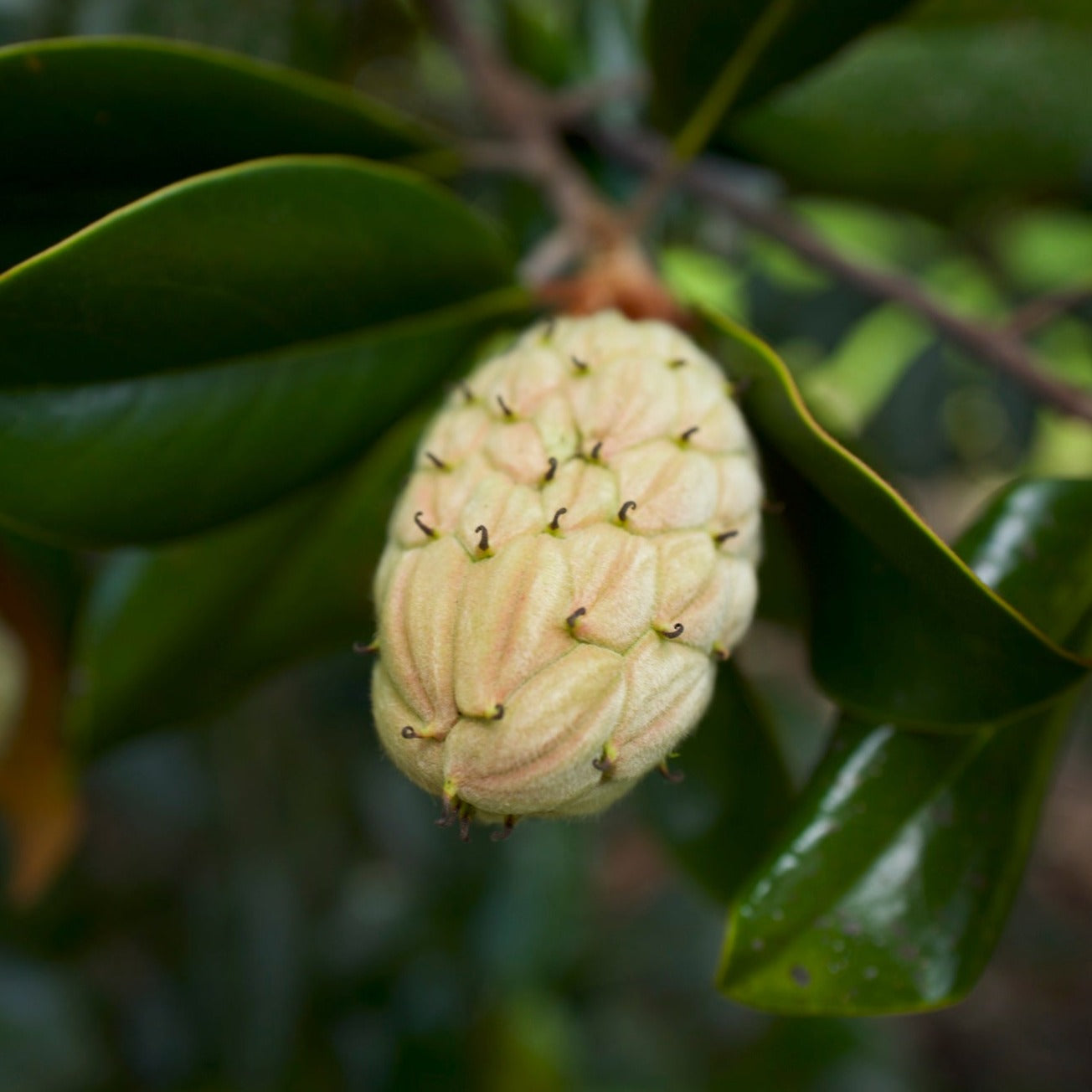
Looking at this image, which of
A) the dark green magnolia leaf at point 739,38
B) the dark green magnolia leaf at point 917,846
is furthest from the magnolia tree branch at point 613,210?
the dark green magnolia leaf at point 917,846

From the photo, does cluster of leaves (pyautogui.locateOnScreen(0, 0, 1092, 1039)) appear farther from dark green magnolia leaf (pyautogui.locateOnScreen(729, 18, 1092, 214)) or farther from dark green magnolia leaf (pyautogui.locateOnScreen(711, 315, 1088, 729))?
dark green magnolia leaf (pyautogui.locateOnScreen(729, 18, 1092, 214))

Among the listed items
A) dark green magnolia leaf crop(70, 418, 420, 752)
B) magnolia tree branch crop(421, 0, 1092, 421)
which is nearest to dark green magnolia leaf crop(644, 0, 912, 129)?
magnolia tree branch crop(421, 0, 1092, 421)

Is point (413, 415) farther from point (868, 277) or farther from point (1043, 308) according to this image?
point (1043, 308)

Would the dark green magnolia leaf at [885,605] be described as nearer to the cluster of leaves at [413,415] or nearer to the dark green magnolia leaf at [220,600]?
the cluster of leaves at [413,415]

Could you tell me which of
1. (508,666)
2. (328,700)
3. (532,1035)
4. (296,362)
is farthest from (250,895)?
(508,666)

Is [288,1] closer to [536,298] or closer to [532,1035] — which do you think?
[536,298]

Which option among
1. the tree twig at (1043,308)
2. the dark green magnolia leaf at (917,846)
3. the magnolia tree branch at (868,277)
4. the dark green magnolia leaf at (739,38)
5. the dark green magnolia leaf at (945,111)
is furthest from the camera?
the dark green magnolia leaf at (945,111)
